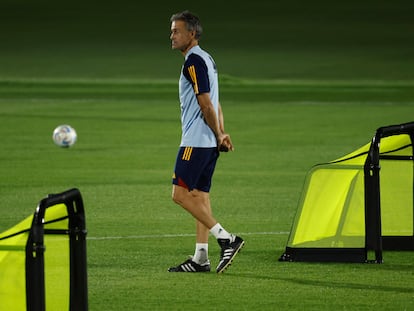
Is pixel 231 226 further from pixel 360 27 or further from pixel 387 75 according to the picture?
pixel 360 27

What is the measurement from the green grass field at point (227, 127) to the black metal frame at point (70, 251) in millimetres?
1399

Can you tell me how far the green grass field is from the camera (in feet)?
37.2

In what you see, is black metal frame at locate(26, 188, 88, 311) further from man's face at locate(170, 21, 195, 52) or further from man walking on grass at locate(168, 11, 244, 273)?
man's face at locate(170, 21, 195, 52)

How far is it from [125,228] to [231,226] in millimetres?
1018

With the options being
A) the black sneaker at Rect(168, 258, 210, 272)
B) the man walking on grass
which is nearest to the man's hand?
the man walking on grass

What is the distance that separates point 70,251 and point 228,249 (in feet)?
9.76

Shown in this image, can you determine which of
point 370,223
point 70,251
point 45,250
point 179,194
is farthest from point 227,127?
point 45,250

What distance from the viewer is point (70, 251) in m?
8.86

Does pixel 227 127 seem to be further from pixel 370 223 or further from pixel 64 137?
pixel 370 223

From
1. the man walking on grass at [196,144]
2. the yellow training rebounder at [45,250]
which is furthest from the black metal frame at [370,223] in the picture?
the yellow training rebounder at [45,250]

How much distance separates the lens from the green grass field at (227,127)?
11328 millimetres

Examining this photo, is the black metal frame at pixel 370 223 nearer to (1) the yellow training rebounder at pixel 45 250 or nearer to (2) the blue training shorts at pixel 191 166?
(2) the blue training shorts at pixel 191 166

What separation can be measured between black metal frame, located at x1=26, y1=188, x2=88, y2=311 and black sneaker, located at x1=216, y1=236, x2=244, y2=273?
7.69 ft

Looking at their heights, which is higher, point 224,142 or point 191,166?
point 224,142
